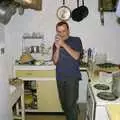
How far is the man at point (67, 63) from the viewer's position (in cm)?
297

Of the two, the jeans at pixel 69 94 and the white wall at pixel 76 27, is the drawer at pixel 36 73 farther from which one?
the jeans at pixel 69 94

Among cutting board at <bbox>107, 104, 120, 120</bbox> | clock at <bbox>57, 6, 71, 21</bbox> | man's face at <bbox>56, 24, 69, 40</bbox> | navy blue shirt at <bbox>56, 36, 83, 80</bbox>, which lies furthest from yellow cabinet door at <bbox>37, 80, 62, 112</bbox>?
cutting board at <bbox>107, 104, 120, 120</bbox>

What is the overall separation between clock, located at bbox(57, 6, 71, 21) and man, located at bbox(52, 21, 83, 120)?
100cm

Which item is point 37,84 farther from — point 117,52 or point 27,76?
point 117,52

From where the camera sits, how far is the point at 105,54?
4074mm

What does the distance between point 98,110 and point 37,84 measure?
1.73m

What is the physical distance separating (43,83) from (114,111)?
2.00 m

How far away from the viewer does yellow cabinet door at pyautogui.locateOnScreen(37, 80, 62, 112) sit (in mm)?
3746

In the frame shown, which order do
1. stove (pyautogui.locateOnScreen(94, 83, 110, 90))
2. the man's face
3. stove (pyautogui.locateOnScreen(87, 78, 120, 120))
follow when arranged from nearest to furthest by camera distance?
1. stove (pyautogui.locateOnScreen(87, 78, 120, 120))
2. stove (pyautogui.locateOnScreen(94, 83, 110, 90))
3. the man's face

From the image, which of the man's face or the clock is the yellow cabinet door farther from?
the clock

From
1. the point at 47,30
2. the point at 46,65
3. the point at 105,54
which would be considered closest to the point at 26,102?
the point at 46,65

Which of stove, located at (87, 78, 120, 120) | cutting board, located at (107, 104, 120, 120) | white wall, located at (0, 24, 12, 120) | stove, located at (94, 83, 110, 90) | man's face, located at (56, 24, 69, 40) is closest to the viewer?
cutting board, located at (107, 104, 120, 120)

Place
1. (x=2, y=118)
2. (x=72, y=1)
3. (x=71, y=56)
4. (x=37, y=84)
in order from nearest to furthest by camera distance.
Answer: (x=2, y=118), (x=71, y=56), (x=37, y=84), (x=72, y=1)

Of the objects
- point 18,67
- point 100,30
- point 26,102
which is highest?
point 100,30
